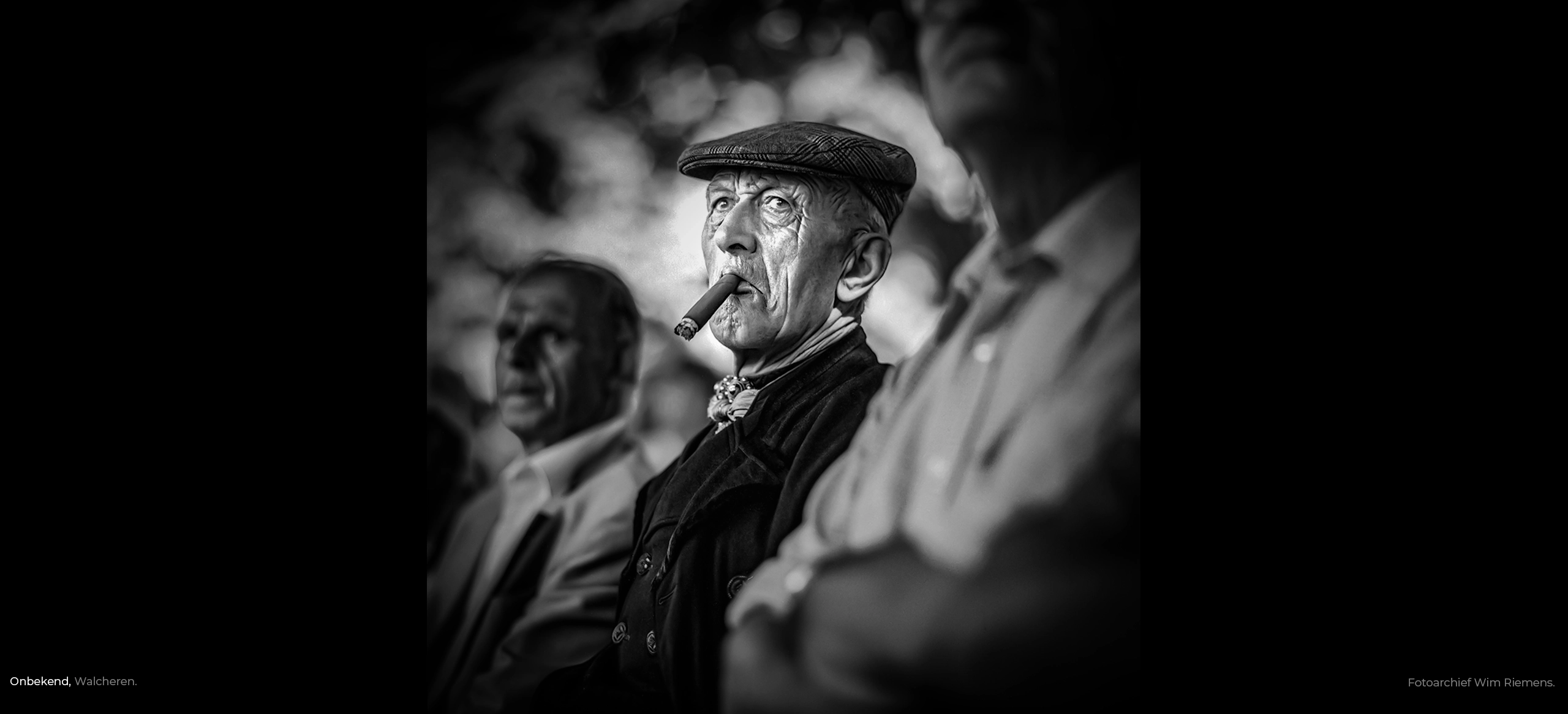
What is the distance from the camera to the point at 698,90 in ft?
10.1

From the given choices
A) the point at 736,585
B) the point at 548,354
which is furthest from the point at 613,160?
the point at 736,585

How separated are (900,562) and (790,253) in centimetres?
71

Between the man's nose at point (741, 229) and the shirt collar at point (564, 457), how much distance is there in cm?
82

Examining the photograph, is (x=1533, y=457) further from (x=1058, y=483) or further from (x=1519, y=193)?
(x=1058, y=483)

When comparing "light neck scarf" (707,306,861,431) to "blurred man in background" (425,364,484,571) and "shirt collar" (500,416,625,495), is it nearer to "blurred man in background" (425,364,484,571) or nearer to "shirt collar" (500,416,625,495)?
"shirt collar" (500,416,625,495)

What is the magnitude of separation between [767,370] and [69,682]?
1795 millimetres

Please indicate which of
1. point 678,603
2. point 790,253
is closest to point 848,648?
point 678,603

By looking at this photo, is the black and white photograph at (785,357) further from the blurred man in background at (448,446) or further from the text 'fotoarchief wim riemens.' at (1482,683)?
the text 'fotoarchief wim riemens.' at (1482,683)

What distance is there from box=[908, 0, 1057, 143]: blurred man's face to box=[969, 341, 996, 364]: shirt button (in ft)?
1.34

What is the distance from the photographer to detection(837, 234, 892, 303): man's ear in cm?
264

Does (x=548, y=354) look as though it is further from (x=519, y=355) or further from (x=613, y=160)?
(x=613, y=160)

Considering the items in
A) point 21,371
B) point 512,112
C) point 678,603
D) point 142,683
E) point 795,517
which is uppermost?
point 512,112

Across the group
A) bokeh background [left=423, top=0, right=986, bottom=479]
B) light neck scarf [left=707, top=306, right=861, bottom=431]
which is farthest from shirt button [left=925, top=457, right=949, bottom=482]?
bokeh background [left=423, top=0, right=986, bottom=479]

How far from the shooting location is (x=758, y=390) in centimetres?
266
